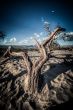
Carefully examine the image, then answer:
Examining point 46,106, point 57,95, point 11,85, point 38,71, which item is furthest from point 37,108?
point 11,85

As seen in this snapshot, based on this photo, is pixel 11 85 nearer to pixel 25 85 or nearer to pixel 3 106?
pixel 25 85

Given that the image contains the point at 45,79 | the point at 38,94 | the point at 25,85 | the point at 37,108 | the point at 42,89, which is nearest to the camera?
the point at 37,108

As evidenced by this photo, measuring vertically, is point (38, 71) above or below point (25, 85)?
above

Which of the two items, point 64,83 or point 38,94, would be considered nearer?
point 38,94

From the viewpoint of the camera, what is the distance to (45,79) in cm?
716

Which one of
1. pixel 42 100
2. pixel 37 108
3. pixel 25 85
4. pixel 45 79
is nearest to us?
pixel 37 108

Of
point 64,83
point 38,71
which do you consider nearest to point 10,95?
point 38,71

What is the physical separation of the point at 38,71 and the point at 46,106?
168 cm

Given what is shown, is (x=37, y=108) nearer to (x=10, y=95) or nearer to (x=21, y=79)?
(x=10, y=95)

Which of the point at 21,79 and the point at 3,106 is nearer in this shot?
the point at 3,106

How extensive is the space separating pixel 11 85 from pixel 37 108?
95.3 inches

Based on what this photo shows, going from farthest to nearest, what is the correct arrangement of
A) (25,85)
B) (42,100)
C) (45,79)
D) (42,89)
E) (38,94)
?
(45,79)
(25,85)
(42,89)
(38,94)
(42,100)

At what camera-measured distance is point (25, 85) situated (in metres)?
6.43

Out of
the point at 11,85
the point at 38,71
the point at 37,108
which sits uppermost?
the point at 38,71
